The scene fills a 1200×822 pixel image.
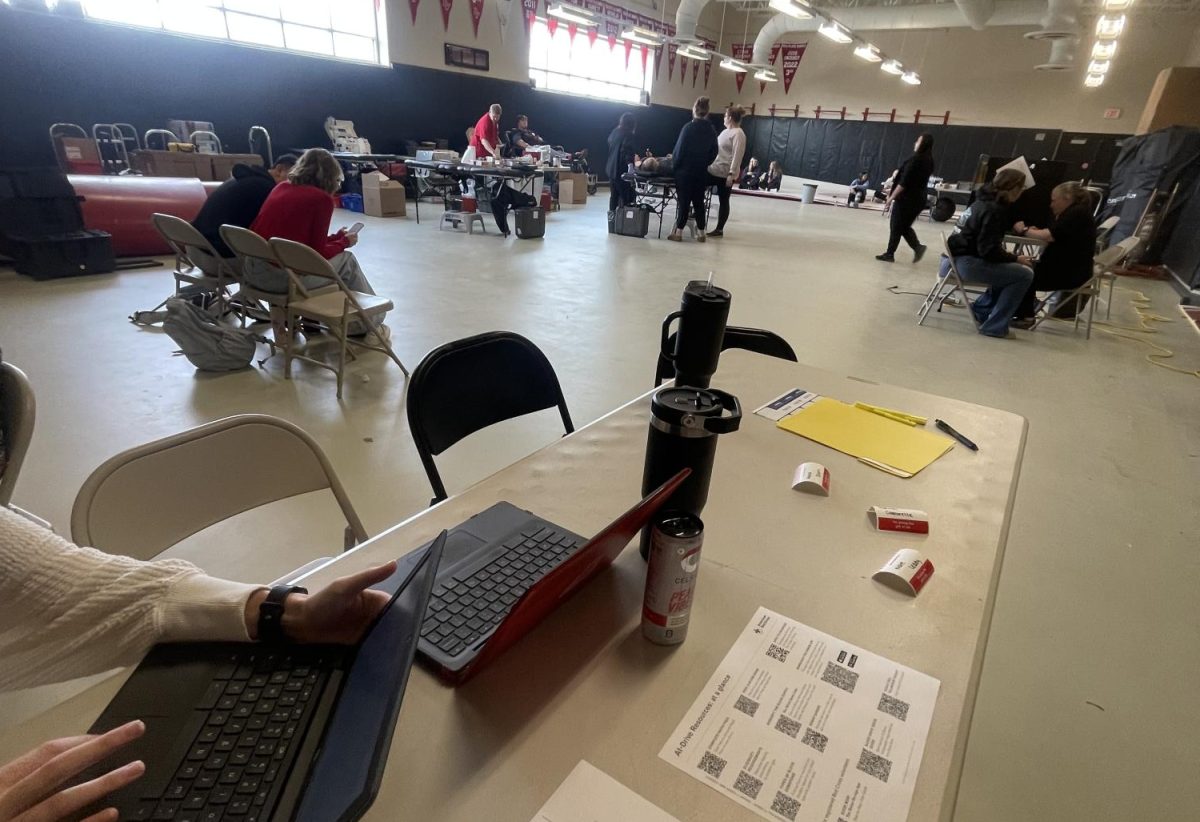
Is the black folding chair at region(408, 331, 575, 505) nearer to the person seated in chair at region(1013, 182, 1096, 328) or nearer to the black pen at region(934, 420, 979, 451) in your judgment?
the black pen at region(934, 420, 979, 451)

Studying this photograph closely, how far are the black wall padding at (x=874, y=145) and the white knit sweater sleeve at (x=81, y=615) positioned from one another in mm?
17561

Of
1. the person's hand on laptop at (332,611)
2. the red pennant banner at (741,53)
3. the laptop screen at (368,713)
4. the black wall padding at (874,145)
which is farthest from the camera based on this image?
the red pennant banner at (741,53)

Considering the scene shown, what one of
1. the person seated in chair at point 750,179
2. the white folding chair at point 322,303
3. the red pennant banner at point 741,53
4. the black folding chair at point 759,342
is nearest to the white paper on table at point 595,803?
the black folding chair at point 759,342

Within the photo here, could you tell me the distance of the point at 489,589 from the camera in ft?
2.87

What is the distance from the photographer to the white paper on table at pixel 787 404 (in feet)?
4.91

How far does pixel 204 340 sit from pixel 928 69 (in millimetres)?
17822

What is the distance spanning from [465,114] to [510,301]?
29.2ft

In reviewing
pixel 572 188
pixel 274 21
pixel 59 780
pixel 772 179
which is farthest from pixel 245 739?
pixel 772 179

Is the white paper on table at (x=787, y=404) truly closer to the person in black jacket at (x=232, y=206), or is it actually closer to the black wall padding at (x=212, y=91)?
the person in black jacket at (x=232, y=206)

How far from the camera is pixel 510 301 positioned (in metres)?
4.76

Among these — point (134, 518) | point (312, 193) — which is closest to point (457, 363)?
point (134, 518)

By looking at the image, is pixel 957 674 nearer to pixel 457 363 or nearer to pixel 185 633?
pixel 185 633

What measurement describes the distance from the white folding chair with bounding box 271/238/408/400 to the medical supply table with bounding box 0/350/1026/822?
2173 mm

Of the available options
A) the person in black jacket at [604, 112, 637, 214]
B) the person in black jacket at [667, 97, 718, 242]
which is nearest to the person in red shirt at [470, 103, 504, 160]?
the person in black jacket at [604, 112, 637, 214]
